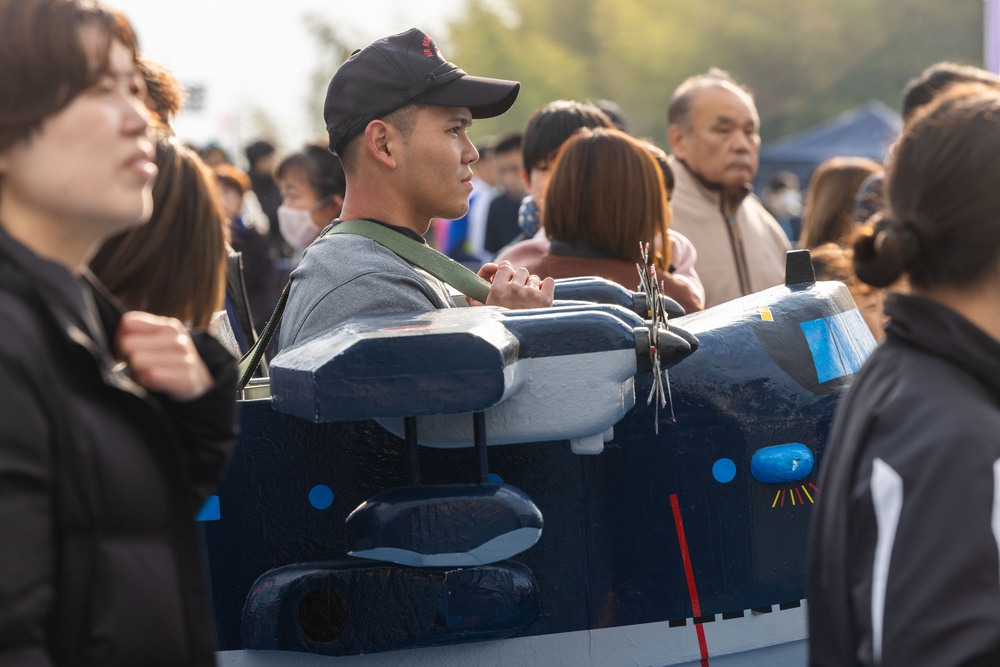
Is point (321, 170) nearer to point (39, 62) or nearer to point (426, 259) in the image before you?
point (426, 259)

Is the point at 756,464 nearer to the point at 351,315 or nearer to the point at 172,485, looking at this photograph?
the point at 351,315

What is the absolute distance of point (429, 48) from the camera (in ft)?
10.1

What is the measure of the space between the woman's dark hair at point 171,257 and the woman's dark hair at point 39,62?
28cm

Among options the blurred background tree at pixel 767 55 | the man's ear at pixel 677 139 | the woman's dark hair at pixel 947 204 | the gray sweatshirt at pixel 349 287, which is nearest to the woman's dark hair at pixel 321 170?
the man's ear at pixel 677 139

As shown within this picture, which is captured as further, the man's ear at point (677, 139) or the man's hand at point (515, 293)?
the man's ear at point (677, 139)

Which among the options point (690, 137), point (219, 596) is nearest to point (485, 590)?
point (219, 596)

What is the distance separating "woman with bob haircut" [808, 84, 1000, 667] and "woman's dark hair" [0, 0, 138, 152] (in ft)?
3.34

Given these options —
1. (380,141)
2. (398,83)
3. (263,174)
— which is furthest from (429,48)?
(263,174)

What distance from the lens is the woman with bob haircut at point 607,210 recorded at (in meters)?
3.76

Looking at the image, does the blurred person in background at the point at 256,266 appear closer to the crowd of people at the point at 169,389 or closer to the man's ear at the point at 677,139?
the man's ear at the point at 677,139

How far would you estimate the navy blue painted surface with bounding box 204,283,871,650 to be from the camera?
255cm

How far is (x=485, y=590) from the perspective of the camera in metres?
2.40

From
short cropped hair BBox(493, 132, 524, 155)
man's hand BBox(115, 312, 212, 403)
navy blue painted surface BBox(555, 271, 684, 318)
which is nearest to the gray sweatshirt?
navy blue painted surface BBox(555, 271, 684, 318)

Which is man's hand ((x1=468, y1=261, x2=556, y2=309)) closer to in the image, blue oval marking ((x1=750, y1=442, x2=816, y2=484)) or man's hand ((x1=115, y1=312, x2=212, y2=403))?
blue oval marking ((x1=750, y1=442, x2=816, y2=484))
